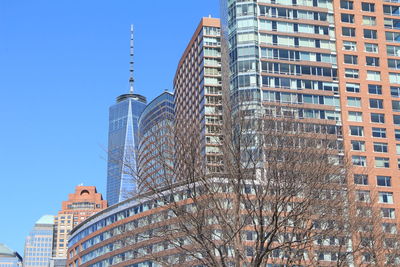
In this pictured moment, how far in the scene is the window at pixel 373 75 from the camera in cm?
9850

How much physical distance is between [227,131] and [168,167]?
3.18 meters

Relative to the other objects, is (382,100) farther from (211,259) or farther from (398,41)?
(211,259)

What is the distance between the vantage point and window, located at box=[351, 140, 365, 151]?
308 feet

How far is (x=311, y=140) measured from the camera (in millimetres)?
30297

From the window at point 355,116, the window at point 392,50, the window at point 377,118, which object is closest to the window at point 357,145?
the window at point 355,116

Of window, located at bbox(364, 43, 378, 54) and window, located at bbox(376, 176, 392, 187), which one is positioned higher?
window, located at bbox(364, 43, 378, 54)

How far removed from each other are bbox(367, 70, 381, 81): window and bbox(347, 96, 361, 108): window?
4.09 metres

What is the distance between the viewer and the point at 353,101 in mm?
96812

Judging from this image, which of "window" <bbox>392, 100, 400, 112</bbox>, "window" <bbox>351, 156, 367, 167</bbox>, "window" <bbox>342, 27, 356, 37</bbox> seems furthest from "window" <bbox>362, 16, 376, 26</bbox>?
"window" <bbox>351, 156, 367, 167</bbox>

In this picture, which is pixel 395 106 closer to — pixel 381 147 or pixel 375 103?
pixel 375 103

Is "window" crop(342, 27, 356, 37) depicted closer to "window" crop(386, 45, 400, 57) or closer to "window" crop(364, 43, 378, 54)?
"window" crop(364, 43, 378, 54)

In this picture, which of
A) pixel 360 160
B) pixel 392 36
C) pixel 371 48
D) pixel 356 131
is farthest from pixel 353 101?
pixel 392 36

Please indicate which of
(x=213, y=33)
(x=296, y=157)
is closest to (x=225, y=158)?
(x=296, y=157)

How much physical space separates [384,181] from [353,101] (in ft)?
43.1
